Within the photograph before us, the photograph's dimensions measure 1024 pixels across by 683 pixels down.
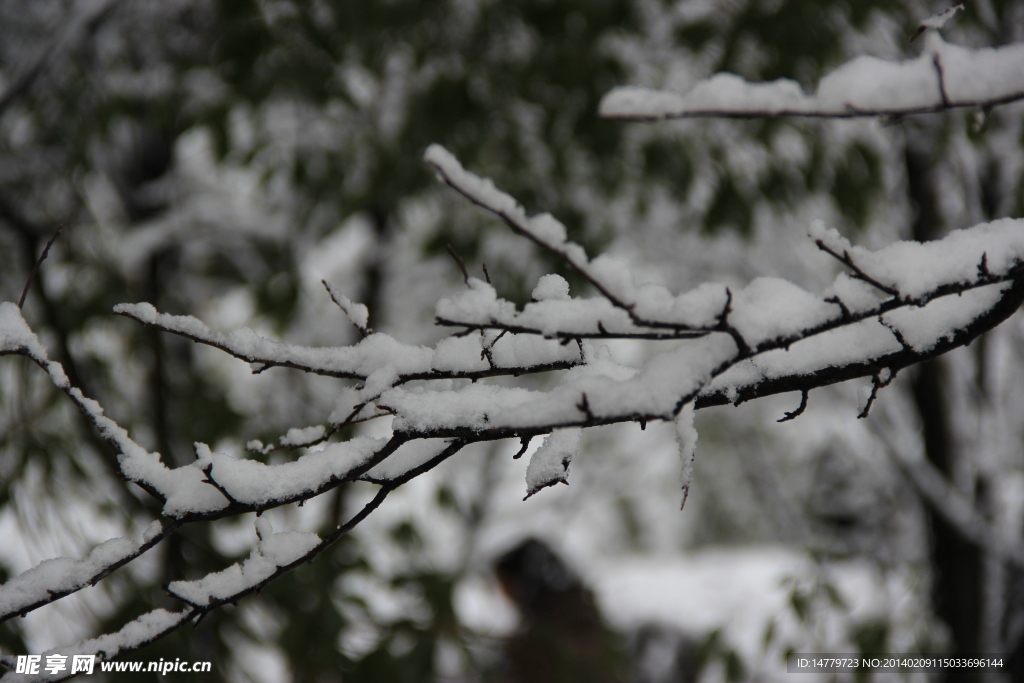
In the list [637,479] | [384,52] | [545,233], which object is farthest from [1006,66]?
[637,479]

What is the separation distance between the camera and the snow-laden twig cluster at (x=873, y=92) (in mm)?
486

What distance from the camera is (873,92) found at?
0.49 metres

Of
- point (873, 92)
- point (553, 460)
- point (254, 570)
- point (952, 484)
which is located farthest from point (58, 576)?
point (952, 484)

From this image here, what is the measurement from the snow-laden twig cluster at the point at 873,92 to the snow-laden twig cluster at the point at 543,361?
102 mm

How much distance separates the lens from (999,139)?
6.78 ft

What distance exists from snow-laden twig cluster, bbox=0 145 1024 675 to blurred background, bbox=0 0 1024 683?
3.26ft

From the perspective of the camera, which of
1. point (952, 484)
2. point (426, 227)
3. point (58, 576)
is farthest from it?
point (426, 227)

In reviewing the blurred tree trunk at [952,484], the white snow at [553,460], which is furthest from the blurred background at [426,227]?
the white snow at [553,460]

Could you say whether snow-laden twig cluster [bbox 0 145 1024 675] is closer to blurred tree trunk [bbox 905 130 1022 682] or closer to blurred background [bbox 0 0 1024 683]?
blurred background [bbox 0 0 1024 683]

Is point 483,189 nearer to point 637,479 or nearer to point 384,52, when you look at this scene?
point 384,52

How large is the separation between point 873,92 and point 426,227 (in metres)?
2.60

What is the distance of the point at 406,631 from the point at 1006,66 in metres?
1.62

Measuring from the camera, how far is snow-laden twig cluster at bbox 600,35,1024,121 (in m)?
0.49

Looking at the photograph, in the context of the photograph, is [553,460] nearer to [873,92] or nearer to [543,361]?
[543,361]
